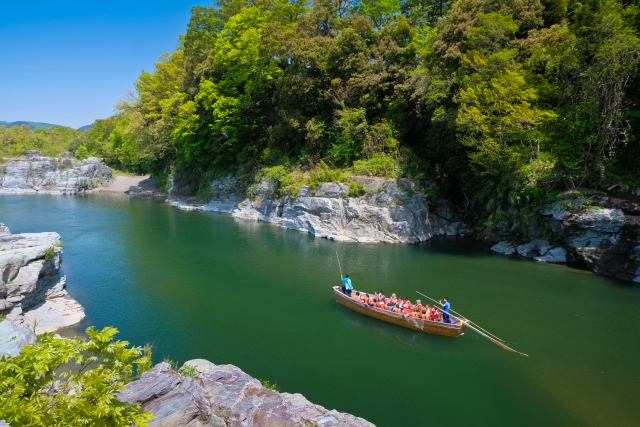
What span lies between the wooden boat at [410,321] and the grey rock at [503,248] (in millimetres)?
14432

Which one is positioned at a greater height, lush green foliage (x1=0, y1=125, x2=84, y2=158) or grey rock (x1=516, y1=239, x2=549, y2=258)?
lush green foliage (x1=0, y1=125, x2=84, y2=158)

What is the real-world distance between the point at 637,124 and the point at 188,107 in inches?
1705

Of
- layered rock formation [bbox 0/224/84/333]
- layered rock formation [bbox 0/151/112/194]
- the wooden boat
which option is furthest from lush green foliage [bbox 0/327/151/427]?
layered rock formation [bbox 0/151/112/194]

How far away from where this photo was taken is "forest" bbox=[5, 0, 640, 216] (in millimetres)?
24531

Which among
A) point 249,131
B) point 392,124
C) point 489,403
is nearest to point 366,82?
point 392,124

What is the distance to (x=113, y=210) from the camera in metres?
48.2

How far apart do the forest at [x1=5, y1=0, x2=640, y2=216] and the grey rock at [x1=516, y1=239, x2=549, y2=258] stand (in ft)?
11.3

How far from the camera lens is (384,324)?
18469mm

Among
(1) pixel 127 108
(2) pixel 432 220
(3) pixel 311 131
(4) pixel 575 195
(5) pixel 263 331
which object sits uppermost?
(1) pixel 127 108

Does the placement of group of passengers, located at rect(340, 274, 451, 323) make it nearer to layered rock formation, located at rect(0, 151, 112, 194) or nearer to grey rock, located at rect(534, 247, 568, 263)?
grey rock, located at rect(534, 247, 568, 263)

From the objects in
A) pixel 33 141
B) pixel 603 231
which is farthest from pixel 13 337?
pixel 33 141

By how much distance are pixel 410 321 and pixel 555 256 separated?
621 inches

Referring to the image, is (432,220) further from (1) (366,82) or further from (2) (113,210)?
(2) (113,210)

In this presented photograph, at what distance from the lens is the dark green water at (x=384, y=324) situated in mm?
13141
